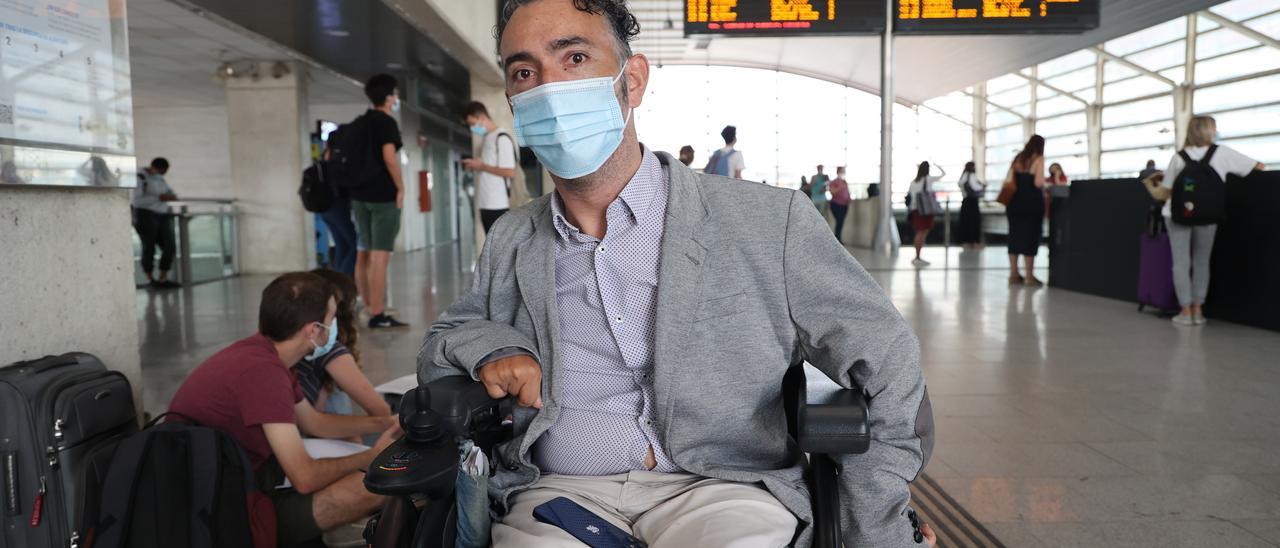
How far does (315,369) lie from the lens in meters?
2.91

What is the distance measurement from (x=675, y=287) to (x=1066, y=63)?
2533 cm

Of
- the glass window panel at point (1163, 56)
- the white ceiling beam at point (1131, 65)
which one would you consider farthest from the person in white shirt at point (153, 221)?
the white ceiling beam at point (1131, 65)

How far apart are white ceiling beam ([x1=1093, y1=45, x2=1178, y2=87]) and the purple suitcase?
49.9ft

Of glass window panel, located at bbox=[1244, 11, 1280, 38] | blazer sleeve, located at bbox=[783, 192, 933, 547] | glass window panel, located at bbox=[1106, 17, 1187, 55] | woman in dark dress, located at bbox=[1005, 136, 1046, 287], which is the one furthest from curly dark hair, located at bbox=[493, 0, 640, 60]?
glass window panel, located at bbox=[1106, 17, 1187, 55]

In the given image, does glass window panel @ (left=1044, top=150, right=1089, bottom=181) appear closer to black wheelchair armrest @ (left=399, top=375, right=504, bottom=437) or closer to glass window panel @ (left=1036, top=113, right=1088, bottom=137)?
glass window panel @ (left=1036, top=113, right=1088, bottom=137)

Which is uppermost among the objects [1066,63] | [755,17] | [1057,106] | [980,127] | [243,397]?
[1066,63]

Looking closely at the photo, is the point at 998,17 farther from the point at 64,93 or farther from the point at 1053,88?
the point at 1053,88

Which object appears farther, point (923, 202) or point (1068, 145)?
point (1068, 145)

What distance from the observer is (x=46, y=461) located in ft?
6.51

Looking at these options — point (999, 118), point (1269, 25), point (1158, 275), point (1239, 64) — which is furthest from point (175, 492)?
point (999, 118)

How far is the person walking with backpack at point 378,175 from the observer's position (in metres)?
5.70

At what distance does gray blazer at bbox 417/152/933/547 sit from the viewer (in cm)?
124

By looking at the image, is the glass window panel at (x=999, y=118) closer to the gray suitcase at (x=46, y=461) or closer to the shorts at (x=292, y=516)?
the shorts at (x=292, y=516)

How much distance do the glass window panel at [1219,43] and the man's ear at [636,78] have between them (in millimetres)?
19591
